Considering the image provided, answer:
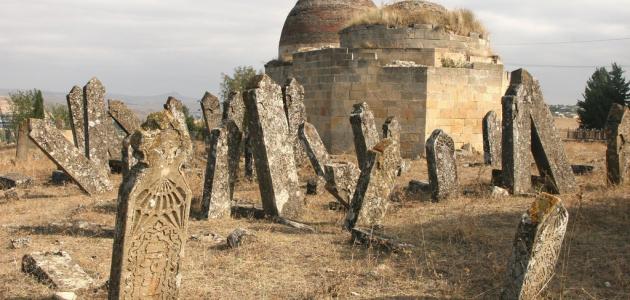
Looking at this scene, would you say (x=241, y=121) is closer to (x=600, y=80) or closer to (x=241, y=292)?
(x=241, y=292)

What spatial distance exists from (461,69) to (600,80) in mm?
20364

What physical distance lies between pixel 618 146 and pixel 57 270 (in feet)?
31.1

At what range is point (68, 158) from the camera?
9953 millimetres

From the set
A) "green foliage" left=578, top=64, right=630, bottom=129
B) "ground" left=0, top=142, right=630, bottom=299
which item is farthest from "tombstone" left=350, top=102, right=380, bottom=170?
"green foliage" left=578, top=64, right=630, bottom=129

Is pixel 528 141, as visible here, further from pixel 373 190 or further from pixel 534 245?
pixel 534 245

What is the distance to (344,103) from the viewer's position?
17734 mm

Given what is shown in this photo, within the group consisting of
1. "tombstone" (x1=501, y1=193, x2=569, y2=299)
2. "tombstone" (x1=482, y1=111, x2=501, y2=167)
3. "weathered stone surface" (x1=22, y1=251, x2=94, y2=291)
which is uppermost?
"tombstone" (x1=482, y1=111, x2=501, y2=167)

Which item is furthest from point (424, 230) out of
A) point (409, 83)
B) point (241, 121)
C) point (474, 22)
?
point (474, 22)

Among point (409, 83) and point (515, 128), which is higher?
point (409, 83)

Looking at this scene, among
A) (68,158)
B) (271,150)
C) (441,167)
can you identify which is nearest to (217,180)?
(271,150)

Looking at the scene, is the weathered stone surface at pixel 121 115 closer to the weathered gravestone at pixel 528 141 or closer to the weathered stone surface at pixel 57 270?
the weathered stone surface at pixel 57 270

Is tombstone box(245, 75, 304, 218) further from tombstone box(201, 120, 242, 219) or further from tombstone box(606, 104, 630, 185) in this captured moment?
tombstone box(606, 104, 630, 185)

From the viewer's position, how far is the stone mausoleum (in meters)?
16.8

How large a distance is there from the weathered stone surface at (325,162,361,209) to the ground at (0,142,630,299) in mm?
390
